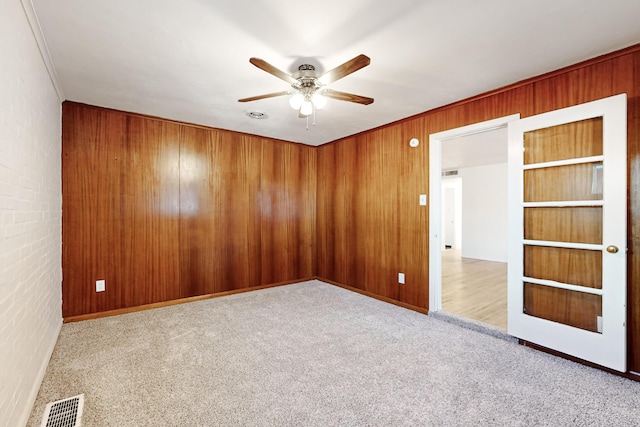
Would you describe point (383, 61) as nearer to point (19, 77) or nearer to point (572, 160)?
point (572, 160)

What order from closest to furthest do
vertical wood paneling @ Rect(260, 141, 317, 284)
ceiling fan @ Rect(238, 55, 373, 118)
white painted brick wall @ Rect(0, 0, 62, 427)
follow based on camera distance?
white painted brick wall @ Rect(0, 0, 62, 427), ceiling fan @ Rect(238, 55, 373, 118), vertical wood paneling @ Rect(260, 141, 317, 284)

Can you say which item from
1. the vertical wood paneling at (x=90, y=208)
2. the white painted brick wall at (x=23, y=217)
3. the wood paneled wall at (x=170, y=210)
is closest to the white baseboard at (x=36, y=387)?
the white painted brick wall at (x=23, y=217)

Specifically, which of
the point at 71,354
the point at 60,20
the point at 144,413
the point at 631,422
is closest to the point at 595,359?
the point at 631,422

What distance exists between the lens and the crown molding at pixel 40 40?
5.47 feet

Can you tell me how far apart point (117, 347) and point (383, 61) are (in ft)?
10.9

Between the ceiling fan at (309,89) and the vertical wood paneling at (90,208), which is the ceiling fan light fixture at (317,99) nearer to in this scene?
the ceiling fan at (309,89)

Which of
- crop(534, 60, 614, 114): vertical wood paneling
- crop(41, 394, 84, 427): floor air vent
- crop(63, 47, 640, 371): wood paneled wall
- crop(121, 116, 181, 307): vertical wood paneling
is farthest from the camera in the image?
crop(121, 116, 181, 307): vertical wood paneling

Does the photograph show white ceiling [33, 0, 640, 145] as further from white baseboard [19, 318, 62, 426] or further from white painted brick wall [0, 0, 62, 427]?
white baseboard [19, 318, 62, 426]

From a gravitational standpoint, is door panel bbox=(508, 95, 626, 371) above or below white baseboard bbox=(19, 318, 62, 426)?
above

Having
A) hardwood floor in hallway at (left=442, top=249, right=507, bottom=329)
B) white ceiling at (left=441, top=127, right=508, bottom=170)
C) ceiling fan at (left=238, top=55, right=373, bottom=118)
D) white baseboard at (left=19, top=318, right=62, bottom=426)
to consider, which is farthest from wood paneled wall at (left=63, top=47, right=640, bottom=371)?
ceiling fan at (left=238, top=55, right=373, bottom=118)

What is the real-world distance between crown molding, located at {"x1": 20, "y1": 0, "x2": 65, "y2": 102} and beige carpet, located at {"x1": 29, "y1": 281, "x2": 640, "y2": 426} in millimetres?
2340

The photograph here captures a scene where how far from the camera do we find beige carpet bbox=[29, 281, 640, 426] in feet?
5.67

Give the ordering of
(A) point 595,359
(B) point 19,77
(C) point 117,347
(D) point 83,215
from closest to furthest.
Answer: (B) point 19,77 < (A) point 595,359 < (C) point 117,347 < (D) point 83,215

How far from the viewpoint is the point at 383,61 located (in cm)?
230
